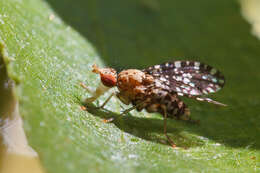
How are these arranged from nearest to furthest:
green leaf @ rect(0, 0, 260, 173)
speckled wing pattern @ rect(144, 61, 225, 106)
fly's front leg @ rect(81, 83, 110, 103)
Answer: green leaf @ rect(0, 0, 260, 173)
fly's front leg @ rect(81, 83, 110, 103)
speckled wing pattern @ rect(144, 61, 225, 106)

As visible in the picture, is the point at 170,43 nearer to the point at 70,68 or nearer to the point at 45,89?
the point at 70,68

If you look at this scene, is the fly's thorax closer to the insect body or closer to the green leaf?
the insect body

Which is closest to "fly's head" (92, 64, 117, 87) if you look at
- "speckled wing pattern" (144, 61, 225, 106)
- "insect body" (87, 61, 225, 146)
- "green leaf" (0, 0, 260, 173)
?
"insect body" (87, 61, 225, 146)

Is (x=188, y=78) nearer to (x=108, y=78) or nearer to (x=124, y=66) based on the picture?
(x=108, y=78)

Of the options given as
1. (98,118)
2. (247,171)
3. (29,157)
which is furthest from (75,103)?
(247,171)

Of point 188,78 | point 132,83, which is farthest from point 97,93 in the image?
point 188,78

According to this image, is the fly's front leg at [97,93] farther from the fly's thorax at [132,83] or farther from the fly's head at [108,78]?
the fly's thorax at [132,83]

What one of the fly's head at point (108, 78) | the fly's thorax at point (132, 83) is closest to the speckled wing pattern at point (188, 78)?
the fly's thorax at point (132, 83)
